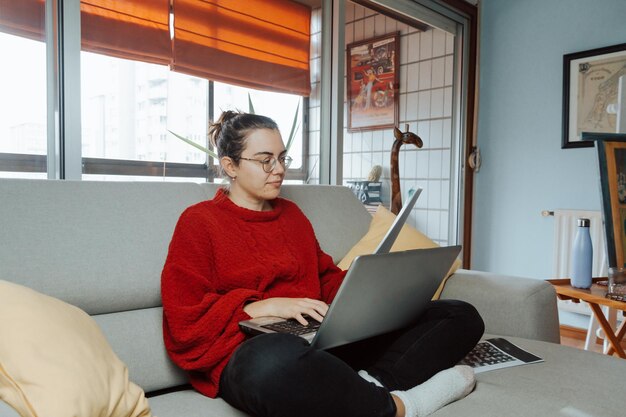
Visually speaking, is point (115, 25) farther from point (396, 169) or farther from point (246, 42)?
point (396, 169)

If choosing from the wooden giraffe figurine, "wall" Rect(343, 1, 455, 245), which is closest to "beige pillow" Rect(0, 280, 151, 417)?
the wooden giraffe figurine

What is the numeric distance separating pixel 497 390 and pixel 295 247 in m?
Result: 0.64

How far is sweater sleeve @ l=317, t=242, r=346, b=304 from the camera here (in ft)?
5.05

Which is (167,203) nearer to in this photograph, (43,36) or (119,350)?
(119,350)

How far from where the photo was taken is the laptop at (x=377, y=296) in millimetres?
962

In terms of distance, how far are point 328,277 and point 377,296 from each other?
0.54 m

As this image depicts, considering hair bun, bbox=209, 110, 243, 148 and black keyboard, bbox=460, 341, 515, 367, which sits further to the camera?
hair bun, bbox=209, 110, 243, 148

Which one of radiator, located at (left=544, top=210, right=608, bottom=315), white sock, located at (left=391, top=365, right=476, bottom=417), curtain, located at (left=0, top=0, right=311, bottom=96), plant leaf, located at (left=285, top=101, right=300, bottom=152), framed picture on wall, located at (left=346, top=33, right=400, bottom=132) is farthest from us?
framed picture on wall, located at (left=346, top=33, right=400, bottom=132)

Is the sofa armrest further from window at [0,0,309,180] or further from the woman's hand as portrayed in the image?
window at [0,0,309,180]

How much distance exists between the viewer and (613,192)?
1495 mm

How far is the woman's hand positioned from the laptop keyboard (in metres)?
0.01

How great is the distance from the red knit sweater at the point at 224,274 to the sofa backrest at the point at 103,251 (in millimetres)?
93

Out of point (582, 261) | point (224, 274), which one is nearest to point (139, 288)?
point (224, 274)

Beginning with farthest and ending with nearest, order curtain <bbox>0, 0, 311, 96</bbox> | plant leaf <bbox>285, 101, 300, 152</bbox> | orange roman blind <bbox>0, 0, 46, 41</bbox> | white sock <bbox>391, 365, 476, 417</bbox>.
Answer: plant leaf <bbox>285, 101, 300, 152</bbox>
curtain <bbox>0, 0, 311, 96</bbox>
orange roman blind <bbox>0, 0, 46, 41</bbox>
white sock <bbox>391, 365, 476, 417</bbox>
